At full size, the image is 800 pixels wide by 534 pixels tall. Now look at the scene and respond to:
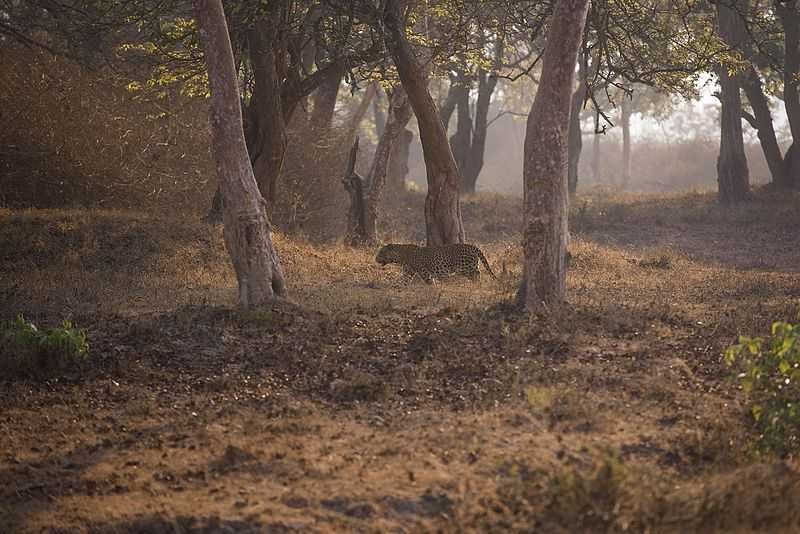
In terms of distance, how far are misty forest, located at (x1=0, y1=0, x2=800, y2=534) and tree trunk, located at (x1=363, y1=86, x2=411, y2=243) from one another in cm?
6

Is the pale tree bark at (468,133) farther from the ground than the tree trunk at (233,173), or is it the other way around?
the pale tree bark at (468,133)

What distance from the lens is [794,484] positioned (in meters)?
5.19

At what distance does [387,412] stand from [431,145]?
8856 mm

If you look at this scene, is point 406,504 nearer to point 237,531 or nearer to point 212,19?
point 237,531

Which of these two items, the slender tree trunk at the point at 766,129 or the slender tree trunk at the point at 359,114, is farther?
the slender tree trunk at the point at 766,129

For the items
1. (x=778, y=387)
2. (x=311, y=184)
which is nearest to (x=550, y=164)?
(x=778, y=387)

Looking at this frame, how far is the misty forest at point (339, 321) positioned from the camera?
5.37m

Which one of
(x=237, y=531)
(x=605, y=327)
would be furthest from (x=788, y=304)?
(x=237, y=531)

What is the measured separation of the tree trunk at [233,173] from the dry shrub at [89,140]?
5541 mm

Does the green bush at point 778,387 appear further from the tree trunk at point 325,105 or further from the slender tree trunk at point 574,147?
the slender tree trunk at point 574,147

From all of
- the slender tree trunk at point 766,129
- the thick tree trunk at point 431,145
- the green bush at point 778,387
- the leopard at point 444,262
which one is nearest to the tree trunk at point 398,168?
the slender tree trunk at point 766,129

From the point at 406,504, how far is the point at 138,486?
1.68 metres

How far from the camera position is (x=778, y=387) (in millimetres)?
6125

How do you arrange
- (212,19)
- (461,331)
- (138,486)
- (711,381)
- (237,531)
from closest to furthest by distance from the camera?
(237,531) < (138,486) < (711,381) < (461,331) < (212,19)
